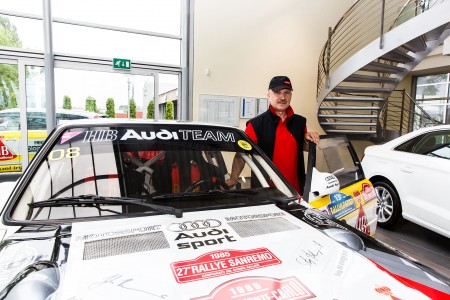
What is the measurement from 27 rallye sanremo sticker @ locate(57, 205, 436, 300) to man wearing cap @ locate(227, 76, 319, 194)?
1.11 m

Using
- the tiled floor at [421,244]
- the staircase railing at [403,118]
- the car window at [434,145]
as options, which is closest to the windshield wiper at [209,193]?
the tiled floor at [421,244]

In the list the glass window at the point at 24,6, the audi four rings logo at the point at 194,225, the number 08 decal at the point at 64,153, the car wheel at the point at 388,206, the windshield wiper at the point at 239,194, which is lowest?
the car wheel at the point at 388,206

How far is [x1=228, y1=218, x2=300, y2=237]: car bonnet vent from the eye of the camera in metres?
1.12

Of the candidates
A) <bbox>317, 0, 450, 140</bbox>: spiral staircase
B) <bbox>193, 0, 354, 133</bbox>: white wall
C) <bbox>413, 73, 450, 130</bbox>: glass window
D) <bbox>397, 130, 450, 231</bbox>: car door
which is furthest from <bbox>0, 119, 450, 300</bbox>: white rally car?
<bbox>413, 73, 450, 130</bbox>: glass window

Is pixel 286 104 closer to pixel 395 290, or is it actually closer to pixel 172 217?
pixel 172 217

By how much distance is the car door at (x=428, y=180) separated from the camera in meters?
2.92

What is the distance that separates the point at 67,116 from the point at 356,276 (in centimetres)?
568

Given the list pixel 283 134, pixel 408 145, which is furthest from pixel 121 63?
pixel 408 145

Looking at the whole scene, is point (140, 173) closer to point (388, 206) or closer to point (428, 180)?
point (428, 180)

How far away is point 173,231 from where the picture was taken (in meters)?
1.08

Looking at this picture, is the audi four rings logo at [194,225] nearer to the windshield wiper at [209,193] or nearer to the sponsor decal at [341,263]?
the windshield wiper at [209,193]

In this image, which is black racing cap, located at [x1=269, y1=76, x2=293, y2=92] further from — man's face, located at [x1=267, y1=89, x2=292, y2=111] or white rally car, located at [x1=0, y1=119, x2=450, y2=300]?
white rally car, located at [x1=0, y1=119, x2=450, y2=300]

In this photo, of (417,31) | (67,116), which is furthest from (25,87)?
(417,31)

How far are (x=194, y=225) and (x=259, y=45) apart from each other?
606 centimetres
